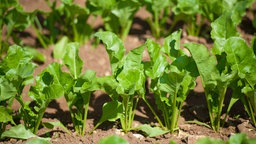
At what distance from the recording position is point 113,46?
89.0 inches

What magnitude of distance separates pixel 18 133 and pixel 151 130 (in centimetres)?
83

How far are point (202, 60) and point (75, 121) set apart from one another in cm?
93

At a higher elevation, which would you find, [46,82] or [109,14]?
[109,14]

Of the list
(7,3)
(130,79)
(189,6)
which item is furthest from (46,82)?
(189,6)

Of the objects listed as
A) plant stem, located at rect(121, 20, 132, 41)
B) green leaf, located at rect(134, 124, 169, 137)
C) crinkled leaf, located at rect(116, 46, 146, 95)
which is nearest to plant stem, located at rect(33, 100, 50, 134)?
crinkled leaf, located at rect(116, 46, 146, 95)

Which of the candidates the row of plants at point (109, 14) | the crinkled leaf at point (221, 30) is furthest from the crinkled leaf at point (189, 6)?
the crinkled leaf at point (221, 30)

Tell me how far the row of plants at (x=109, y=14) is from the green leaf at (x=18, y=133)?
1.15m

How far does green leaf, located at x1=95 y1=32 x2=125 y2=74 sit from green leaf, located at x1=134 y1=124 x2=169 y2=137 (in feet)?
1.31

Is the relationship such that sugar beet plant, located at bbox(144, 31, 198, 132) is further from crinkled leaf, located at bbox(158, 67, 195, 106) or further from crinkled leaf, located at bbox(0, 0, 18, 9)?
crinkled leaf, located at bbox(0, 0, 18, 9)

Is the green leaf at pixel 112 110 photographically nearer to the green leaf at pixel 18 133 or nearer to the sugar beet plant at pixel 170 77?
the sugar beet plant at pixel 170 77

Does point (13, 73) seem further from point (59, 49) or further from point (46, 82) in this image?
point (59, 49)

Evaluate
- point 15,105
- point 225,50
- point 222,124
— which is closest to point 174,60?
point 225,50

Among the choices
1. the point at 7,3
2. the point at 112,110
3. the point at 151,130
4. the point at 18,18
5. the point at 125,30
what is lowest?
the point at 151,130

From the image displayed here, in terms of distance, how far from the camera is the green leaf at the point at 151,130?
87.4 inches
